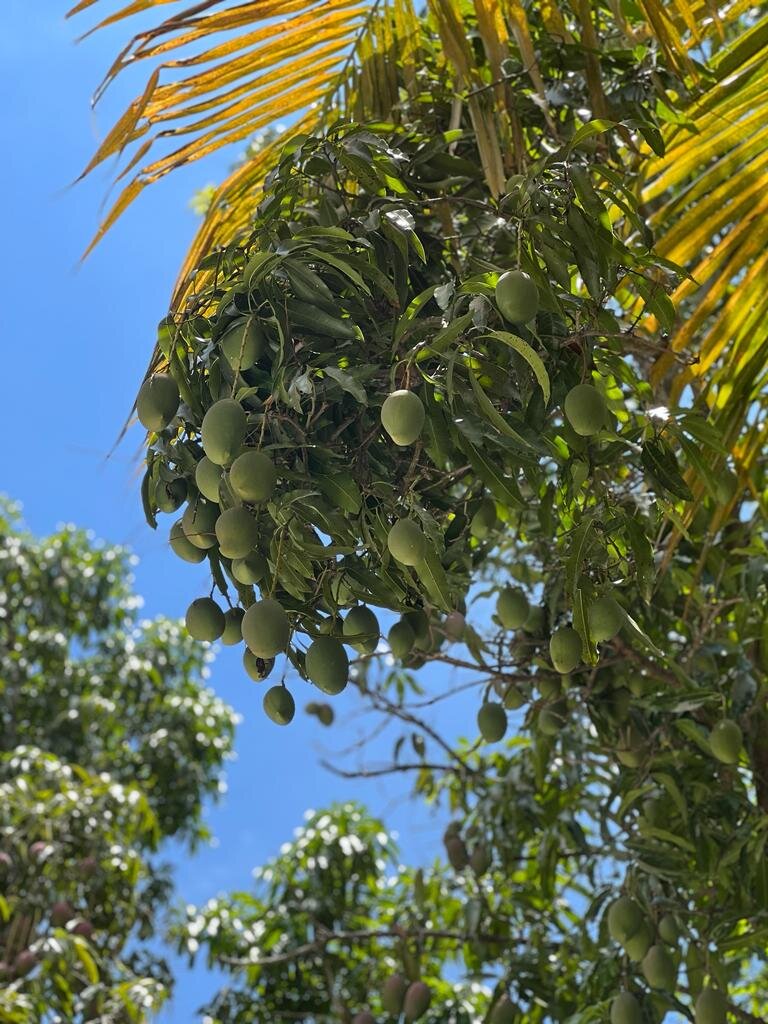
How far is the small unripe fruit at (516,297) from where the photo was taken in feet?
3.23

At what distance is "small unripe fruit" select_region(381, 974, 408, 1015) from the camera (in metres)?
2.49

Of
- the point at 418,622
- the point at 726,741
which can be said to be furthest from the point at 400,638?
the point at 726,741

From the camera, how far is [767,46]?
59.8 inches

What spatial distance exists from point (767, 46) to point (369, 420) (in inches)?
29.6

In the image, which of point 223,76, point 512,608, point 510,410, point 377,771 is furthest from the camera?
point 377,771

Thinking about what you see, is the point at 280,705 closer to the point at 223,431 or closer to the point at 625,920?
the point at 223,431

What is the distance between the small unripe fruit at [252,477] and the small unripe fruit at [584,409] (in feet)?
0.82

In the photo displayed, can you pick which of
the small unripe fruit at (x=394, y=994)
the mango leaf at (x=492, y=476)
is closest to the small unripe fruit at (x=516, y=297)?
the mango leaf at (x=492, y=476)

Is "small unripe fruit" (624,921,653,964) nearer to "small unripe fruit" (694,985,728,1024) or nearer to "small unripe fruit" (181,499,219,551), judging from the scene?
"small unripe fruit" (694,985,728,1024)

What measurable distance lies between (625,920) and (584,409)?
2.81 ft

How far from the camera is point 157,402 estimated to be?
3.48ft

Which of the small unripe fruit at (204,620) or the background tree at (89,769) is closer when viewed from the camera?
the small unripe fruit at (204,620)

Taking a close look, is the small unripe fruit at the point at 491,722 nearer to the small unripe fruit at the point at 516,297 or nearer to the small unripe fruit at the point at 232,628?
the small unripe fruit at the point at 232,628

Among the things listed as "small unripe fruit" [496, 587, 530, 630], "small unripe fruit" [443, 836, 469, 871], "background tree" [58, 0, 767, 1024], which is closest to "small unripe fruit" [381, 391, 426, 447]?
"background tree" [58, 0, 767, 1024]
